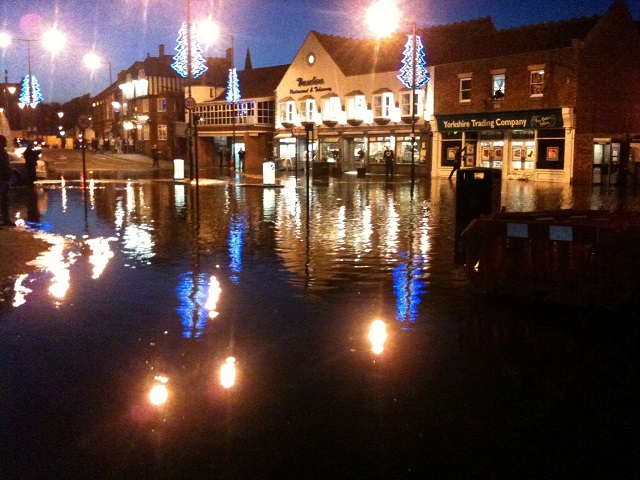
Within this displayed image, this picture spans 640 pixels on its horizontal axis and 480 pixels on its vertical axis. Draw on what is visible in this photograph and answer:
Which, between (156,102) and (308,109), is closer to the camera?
(308,109)

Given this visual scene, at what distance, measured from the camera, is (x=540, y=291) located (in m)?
8.77

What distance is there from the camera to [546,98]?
3838cm

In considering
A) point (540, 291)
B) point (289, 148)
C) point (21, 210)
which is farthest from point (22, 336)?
point (289, 148)

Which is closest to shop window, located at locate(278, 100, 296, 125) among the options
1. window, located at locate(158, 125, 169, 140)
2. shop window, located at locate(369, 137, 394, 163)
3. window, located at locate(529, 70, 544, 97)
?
shop window, located at locate(369, 137, 394, 163)

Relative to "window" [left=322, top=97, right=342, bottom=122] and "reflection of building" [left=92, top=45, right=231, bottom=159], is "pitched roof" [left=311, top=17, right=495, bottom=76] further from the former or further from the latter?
"reflection of building" [left=92, top=45, right=231, bottom=159]

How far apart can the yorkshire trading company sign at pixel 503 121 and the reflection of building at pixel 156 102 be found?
3294cm

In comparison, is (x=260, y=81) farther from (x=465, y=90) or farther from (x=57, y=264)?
(x=57, y=264)

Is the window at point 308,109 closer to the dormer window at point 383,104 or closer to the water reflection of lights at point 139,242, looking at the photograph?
the dormer window at point 383,104

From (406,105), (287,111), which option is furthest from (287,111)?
(406,105)

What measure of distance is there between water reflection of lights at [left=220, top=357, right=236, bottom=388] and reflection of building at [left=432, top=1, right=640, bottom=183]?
1305 inches

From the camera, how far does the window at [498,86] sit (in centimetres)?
4065

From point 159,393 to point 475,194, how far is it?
10.2 metres

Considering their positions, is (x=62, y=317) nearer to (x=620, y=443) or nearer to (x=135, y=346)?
(x=135, y=346)

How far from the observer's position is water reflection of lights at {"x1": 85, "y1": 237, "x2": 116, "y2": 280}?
11.2 metres
